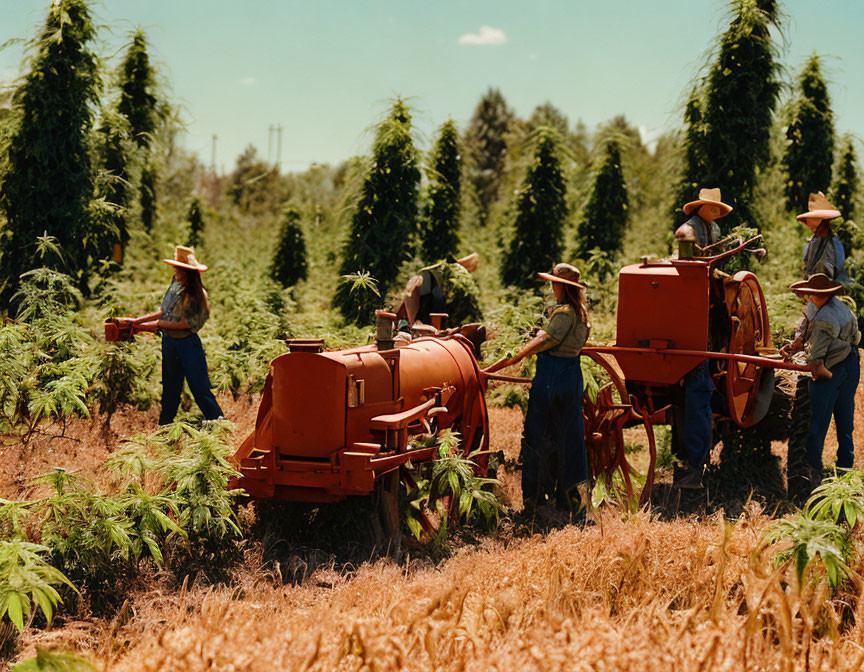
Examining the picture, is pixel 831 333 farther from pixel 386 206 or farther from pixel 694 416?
pixel 386 206

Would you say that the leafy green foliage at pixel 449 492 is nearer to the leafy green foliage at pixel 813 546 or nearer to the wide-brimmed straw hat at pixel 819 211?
the leafy green foliage at pixel 813 546

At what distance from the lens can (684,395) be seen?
23.4 ft

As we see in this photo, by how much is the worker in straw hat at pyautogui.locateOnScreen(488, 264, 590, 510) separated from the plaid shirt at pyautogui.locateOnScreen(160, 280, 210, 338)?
2.62m

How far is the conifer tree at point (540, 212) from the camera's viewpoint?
52.1ft

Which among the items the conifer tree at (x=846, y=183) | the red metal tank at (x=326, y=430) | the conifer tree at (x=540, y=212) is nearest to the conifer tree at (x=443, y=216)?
the conifer tree at (x=540, y=212)

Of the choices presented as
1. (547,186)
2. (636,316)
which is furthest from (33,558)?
(547,186)

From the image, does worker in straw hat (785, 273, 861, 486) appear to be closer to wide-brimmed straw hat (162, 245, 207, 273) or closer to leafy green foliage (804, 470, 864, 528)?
leafy green foliage (804, 470, 864, 528)

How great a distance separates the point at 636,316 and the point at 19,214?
8.50 metres

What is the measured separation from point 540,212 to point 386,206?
390 centimetres

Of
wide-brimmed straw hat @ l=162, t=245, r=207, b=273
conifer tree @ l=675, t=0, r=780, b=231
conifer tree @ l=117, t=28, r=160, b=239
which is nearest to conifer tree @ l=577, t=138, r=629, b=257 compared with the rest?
conifer tree @ l=675, t=0, r=780, b=231

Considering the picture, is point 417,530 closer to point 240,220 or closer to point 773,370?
point 773,370

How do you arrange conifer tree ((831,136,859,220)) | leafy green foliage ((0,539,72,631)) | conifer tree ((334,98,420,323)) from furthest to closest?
conifer tree ((831,136,859,220)) < conifer tree ((334,98,420,323)) < leafy green foliage ((0,539,72,631))

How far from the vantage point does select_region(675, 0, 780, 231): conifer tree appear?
13.4 metres

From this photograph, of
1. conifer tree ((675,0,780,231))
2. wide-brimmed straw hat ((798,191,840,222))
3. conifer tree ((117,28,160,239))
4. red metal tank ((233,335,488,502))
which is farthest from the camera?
conifer tree ((117,28,160,239))
